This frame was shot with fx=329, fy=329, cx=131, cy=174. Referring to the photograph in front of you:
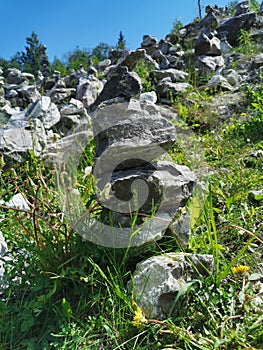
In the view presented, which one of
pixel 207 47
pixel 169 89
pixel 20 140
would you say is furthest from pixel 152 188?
pixel 207 47

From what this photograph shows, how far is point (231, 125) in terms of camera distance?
368cm

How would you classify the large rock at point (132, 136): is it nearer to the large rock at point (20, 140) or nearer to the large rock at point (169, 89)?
the large rock at point (20, 140)

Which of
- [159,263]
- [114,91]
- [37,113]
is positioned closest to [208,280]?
[159,263]

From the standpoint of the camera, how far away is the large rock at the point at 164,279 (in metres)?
1.40

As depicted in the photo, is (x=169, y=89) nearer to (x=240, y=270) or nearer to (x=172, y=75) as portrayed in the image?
(x=172, y=75)

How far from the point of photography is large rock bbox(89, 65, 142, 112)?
224 centimetres

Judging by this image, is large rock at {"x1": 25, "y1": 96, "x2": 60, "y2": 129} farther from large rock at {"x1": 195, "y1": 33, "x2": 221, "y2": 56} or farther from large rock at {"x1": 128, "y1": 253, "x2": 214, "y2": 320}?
large rock at {"x1": 195, "y1": 33, "x2": 221, "y2": 56}

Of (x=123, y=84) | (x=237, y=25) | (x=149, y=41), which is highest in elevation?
(x=149, y=41)

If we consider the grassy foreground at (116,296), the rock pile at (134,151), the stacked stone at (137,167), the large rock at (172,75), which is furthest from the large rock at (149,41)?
the grassy foreground at (116,296)

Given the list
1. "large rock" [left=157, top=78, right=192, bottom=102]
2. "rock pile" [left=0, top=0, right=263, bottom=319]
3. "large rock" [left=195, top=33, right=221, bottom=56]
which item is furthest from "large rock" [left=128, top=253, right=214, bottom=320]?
"large rock" [left=195, top=33, right=221, bottom=56]

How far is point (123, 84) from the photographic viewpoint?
2316 mm

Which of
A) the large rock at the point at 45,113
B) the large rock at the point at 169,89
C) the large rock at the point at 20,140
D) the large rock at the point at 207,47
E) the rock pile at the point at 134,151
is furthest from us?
the large rock at the point at 207,47

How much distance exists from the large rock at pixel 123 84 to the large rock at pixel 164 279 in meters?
1.18

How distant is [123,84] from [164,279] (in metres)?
1.42
